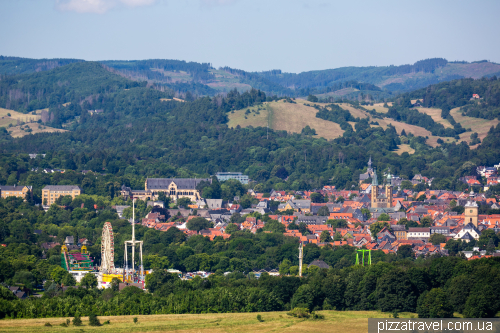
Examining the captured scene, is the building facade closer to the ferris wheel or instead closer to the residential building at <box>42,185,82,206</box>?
the residential building at <box>42,185,82,206</box>

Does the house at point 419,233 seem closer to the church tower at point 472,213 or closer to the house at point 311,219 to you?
the church tower at point 472,213

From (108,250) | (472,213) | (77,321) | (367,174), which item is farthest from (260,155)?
(77,321)

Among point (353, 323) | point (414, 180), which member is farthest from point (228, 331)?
point (414, 180)

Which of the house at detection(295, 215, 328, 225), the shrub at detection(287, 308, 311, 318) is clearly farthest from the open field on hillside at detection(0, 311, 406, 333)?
the house at detection(295, 215, 328, 225)

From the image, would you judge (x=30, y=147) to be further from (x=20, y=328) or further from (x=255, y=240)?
(x=20, y=328)

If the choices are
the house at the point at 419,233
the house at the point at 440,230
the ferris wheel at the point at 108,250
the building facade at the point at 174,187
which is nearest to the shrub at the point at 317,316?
the ferris wheel at the point at 108,250

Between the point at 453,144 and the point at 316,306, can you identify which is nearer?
the point at 316,306
